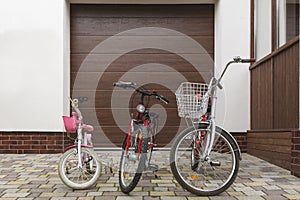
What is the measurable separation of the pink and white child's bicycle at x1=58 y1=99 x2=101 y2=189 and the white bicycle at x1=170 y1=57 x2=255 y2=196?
0.69 metres

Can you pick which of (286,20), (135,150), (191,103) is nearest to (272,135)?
(286,20)

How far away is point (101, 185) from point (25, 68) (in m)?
3.14

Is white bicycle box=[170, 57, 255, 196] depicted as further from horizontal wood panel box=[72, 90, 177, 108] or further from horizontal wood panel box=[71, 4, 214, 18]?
horizontal wood panel box=[71, 4, 214, 18]

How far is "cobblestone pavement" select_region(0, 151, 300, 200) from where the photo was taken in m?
3.28

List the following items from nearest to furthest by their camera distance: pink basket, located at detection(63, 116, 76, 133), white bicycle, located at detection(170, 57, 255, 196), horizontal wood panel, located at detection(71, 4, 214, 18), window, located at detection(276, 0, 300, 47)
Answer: white bicycle, located at detection(170, 57, 255, 196) → pink basket, located at detection(63, 116, 76, 133) → window, located at detection(276, 0, 300, 47) → horizontal wood panel, located at detection(71, 4, 214, 18)

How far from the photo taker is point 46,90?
248 inches

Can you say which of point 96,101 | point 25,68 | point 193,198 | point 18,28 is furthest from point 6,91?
point 193,198

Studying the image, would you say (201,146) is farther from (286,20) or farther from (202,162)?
(286,20)

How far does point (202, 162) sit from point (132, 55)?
11.6 ft

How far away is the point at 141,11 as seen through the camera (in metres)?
6.73

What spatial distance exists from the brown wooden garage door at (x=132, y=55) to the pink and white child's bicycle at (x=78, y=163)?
2.93m

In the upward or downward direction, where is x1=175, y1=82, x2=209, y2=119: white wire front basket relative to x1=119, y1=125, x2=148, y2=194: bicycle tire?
upward

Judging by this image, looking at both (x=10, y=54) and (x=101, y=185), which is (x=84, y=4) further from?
(x=101, y=185)

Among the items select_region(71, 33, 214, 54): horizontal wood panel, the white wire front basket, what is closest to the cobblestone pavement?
the white wire front basket
